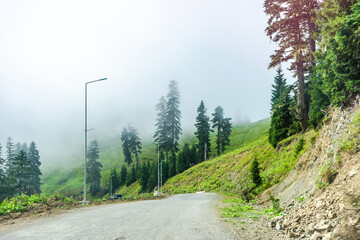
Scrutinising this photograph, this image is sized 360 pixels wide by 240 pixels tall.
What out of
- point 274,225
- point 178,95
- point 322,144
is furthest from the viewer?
point 178,95

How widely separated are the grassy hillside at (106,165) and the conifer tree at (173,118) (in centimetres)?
2055

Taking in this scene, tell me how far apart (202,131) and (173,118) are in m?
10.4

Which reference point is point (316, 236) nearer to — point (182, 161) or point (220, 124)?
point (182, 161)

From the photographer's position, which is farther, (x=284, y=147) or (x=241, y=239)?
(x=284, y=147)

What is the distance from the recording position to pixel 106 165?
124875 millimetres

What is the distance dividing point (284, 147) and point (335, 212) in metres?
17.3

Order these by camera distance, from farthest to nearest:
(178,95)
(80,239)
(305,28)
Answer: (178,95) < (305,28) < (80,239)

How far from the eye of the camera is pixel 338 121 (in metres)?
9.34

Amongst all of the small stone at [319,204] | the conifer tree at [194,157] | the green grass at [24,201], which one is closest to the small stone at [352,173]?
the small stone at [319,204]

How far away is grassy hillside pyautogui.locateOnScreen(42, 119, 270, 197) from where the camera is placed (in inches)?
3637

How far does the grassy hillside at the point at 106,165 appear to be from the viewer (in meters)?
92.4

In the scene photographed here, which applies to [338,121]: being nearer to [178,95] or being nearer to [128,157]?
[178,95]

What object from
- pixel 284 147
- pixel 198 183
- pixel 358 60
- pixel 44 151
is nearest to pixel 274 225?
pixel 358 60

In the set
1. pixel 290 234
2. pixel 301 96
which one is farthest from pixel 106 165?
pixel 290 234
